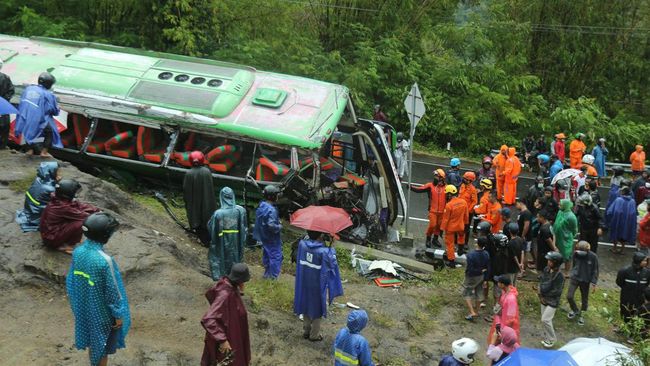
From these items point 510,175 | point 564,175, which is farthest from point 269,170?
point 564,175

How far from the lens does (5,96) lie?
10375mm

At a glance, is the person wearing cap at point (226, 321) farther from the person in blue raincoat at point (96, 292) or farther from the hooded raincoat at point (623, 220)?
the hooded raincoat at point (623, 220)

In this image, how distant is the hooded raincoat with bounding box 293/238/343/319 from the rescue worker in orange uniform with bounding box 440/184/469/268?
4015 millimetres

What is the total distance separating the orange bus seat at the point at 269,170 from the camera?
1060cm

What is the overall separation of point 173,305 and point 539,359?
3812 mm

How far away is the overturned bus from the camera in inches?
416

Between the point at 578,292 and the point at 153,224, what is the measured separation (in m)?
6.80

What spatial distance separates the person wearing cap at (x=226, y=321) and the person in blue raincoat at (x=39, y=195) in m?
2.87

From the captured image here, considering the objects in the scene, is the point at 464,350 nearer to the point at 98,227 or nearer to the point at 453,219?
the point at 98,227

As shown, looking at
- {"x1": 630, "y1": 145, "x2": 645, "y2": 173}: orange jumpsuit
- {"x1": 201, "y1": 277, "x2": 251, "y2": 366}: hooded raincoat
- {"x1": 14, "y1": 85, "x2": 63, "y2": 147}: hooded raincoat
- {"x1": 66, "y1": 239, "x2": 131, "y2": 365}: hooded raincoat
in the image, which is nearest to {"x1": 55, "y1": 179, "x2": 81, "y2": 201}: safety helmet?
{"x1": 66, "y1": 239, "x2": 131, "y2": 365}: hooded raincoat

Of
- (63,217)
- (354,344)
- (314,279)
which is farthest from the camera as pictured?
(314,279)

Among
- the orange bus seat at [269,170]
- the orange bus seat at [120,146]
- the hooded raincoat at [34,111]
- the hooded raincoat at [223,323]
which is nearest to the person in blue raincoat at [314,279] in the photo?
the hooded raincoat at [223,323]

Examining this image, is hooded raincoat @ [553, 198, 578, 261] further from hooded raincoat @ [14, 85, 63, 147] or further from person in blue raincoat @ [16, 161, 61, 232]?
hooded raincoat @ [14, 85, 63, 147]

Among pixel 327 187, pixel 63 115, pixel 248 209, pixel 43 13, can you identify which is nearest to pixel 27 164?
pixel 63 115
